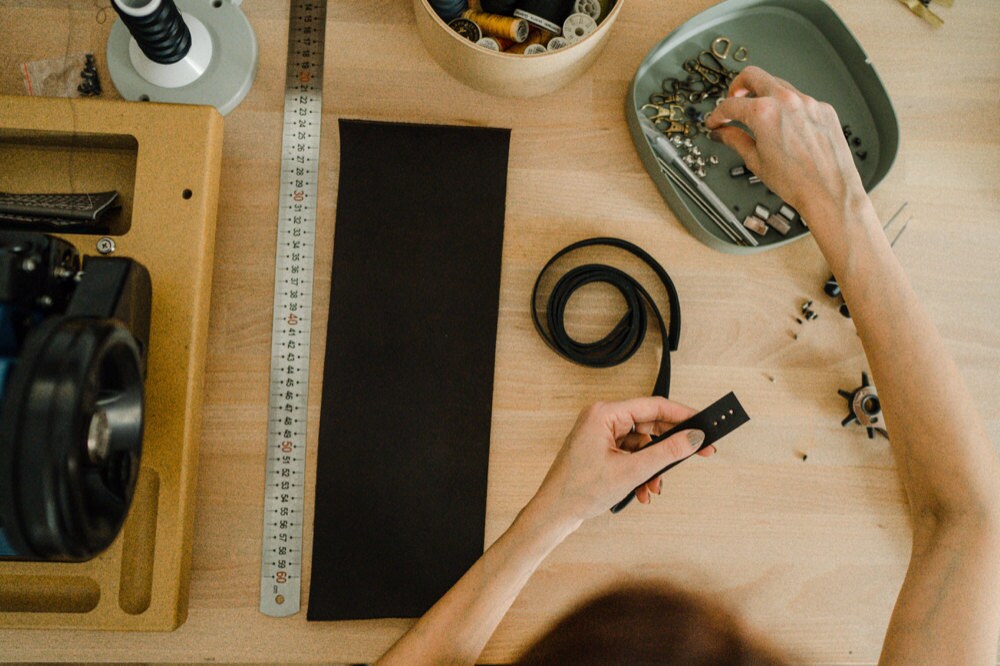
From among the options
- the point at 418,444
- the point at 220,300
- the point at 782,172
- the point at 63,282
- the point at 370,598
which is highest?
the point at 782,172

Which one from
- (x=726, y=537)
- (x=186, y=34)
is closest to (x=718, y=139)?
(x=726, y=537)

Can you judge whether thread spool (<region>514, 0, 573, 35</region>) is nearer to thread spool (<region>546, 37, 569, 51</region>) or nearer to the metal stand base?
thread spool (<region>546, 37, 569, 51</region>)

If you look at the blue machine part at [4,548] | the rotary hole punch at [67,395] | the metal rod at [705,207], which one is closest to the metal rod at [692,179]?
the metal rod at [705,207]

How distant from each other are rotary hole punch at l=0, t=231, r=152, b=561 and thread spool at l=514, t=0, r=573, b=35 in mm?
625

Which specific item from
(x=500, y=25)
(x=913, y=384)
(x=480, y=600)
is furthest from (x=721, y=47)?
(x=480, y=600)

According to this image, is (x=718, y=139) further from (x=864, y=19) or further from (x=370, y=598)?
(x=370, y=598)

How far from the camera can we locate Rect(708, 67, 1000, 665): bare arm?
2.41ft

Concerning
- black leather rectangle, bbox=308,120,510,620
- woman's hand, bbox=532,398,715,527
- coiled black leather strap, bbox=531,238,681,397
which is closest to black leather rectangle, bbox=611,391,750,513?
woman's hand, bbox=532,398,715,527

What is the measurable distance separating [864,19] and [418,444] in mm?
1017

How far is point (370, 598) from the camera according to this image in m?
0.89

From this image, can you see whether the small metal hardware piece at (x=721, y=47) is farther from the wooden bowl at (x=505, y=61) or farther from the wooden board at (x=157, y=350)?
the wooden board at (x=157, y=350)

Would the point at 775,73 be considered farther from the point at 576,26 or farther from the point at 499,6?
the point at 499,6

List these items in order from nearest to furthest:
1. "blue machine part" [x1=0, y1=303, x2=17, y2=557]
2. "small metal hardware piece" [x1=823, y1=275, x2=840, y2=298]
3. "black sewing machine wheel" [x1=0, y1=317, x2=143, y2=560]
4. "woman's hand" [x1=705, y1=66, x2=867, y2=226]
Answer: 1. "black sewing machine wheel" [x1=0, y1=317, x2=143, y2=560]
2. "blue machine part" [x1=0, y1=303, x2=17, y2=557]
3. "woman's hand" [x1=705, y1=66, x2=867, y2=226]
4. "small metal hardware piece" [x1=823, y1=275, x2=840, y2=298]

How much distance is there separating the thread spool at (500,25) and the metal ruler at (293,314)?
24 cm
